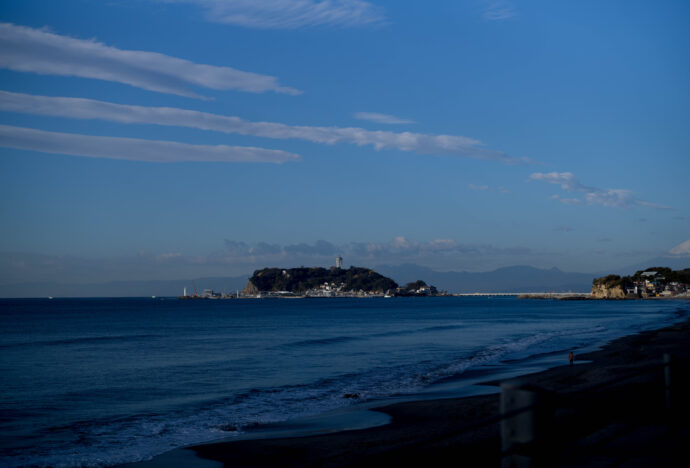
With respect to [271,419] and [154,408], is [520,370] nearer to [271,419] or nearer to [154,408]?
[271,419]

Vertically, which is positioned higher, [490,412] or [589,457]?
[589,457]

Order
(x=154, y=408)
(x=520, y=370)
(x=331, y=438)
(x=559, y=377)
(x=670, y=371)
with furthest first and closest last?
1. (x=520, y=370)
2. (x=559, y=377)
3. (x=154, y=408)
4. (x=331, y=438)
5. (x=670, y=371)

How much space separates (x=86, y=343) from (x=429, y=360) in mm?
30183

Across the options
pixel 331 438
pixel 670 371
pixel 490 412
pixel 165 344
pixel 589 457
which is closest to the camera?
pixel 670 371

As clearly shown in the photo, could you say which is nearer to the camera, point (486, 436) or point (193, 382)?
point (486, 436)

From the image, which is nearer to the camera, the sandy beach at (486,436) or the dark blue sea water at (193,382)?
the sandy beach at (486,436)

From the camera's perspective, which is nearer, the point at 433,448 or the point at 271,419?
the point at 433,448

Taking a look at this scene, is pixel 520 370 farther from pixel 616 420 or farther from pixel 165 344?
pixel 165 344

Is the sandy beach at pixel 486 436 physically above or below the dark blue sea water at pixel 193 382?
above

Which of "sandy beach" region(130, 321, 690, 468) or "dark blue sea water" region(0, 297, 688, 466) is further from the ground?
"sandy beach" region(130, 321, 690, 468)

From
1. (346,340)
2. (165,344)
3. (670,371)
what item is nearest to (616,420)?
(670,371)

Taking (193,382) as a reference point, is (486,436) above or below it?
above

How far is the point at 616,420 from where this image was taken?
12414mm

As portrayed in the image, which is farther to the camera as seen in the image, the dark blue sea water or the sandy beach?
the dark blue sea water
